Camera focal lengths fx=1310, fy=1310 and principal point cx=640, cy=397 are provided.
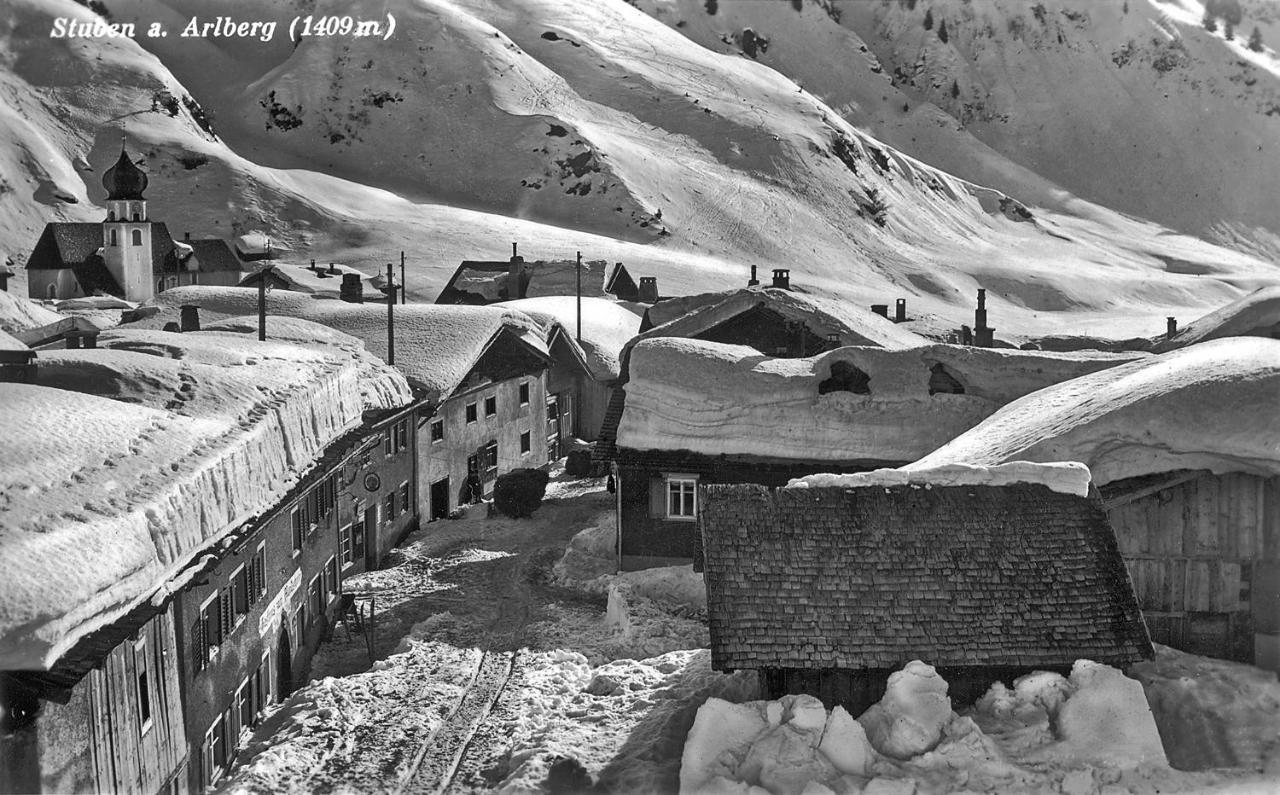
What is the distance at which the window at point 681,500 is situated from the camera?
92.1 feet

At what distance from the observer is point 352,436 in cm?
2656

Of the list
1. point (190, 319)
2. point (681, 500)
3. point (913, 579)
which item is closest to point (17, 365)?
point (681, 500)

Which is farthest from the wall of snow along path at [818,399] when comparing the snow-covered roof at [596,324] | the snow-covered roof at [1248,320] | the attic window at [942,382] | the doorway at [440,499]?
the snow-covered roof at [596,324]

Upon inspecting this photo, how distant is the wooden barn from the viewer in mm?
19859

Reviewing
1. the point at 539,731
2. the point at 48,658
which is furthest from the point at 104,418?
the point at 539,731

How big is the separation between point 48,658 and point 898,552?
33.8 ft

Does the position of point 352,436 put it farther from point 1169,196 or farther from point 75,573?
point 1169,196

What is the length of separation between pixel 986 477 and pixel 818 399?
8.92 metres

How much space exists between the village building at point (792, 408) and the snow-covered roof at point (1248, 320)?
A: 26.9 feet

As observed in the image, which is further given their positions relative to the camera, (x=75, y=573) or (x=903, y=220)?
(x=903, y=220)

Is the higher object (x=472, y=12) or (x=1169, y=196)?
(x=472, y=12)

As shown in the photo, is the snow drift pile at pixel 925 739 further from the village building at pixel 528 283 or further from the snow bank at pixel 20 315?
the village building at pixel 528 283

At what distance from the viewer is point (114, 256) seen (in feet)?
283

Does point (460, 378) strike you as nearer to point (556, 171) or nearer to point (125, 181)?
point (125, 181)
